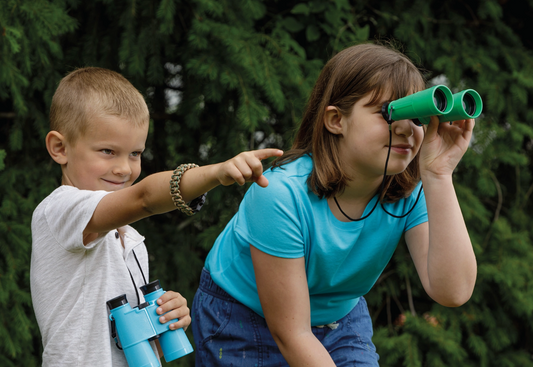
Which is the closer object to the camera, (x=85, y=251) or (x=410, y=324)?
(x=85, y=251)

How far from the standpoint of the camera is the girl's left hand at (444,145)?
161 cm

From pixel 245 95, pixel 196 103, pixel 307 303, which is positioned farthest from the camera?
pixel 196 103

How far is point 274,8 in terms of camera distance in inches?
123

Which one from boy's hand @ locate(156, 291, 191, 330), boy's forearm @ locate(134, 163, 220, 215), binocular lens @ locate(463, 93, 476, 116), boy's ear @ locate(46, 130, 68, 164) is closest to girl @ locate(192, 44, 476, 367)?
binocular lens @ locate(463, 93, 476, 116)

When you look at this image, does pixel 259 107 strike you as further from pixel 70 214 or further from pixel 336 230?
pixel 70 214

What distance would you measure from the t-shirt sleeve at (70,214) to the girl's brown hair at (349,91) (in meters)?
0.67

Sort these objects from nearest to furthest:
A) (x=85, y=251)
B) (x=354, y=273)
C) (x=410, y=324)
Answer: (x=85, y=251)
(x=354, y=273)
(x=410, y=324)

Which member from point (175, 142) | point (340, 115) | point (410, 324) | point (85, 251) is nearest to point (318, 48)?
point (175, 142)

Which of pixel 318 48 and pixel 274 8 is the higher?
pixel 274 8

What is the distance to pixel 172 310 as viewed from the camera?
4.88 feet

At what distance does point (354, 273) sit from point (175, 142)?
1596 millimetres

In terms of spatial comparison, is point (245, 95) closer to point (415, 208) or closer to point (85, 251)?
point (415, 208)

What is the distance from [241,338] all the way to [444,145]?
3.20 ft

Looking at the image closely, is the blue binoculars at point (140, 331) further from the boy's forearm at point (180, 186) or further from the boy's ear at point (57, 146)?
the boy's ear at point (57, 146)
